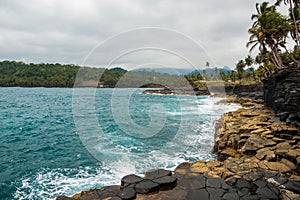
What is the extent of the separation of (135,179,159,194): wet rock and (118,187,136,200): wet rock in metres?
0.19

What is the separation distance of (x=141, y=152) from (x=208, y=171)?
7316mm

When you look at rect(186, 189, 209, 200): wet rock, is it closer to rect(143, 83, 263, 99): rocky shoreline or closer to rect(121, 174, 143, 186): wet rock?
rect(121, 174, 143, 186): wet rock

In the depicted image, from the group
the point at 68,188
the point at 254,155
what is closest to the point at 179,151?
the point at 254,155

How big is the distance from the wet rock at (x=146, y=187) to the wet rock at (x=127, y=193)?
19 cm

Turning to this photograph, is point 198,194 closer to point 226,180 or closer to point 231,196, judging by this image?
point 231,196

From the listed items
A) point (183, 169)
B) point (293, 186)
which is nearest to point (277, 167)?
point (293, 186)

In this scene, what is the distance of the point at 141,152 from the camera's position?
1466cm

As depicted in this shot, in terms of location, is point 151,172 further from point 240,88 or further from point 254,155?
point 240,88

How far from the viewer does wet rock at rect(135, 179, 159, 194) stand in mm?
6509

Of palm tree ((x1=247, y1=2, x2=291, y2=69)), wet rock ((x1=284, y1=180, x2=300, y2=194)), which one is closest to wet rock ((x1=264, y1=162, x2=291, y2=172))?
wet rock ((x1=284, y1=180, x2=300, y2=194))

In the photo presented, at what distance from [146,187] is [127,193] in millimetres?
622

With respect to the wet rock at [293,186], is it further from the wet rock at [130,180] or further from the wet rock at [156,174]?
the wet rock at [130,180]

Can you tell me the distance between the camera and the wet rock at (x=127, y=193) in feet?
20.4

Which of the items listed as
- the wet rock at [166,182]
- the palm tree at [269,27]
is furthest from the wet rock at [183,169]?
the palm tree at [269,27]
